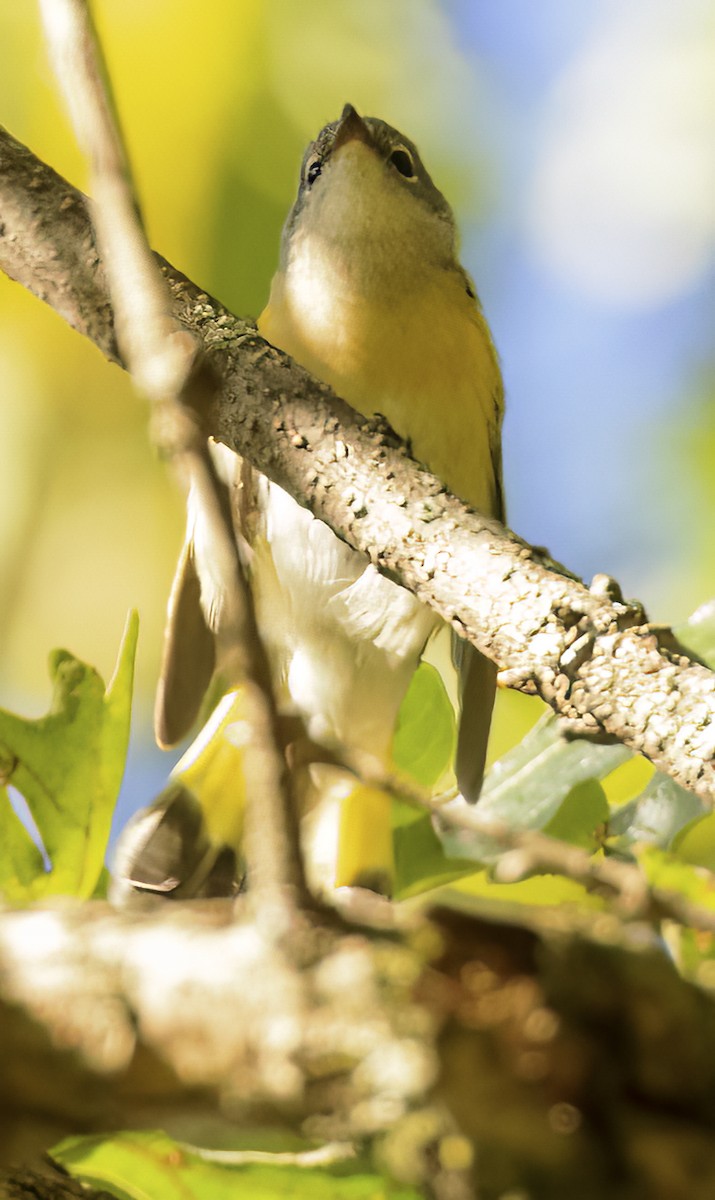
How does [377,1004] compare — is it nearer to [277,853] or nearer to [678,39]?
[277,853]

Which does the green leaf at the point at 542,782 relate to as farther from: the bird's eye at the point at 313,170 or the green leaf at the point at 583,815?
the bird's eye at the point at 313,170

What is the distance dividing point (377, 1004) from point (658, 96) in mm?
2898

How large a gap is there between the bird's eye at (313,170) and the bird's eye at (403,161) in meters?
0.14

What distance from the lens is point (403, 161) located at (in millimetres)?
2350

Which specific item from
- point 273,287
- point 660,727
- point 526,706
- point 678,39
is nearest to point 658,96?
point 678,39

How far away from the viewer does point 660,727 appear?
3.28ft

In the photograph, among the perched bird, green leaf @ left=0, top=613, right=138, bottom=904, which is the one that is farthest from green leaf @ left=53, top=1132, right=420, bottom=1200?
the perched bird

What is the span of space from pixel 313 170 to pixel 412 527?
4.55 feet

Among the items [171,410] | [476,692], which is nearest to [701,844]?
[476,692]

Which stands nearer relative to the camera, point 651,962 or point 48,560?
point 651,962

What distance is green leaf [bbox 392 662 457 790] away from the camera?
48.7 inches

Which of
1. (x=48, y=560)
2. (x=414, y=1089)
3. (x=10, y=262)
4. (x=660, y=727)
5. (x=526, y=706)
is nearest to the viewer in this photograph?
(x=414, y=1089)

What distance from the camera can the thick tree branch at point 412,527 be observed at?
102cm

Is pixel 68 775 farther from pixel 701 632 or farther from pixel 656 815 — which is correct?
pixel 701 632
